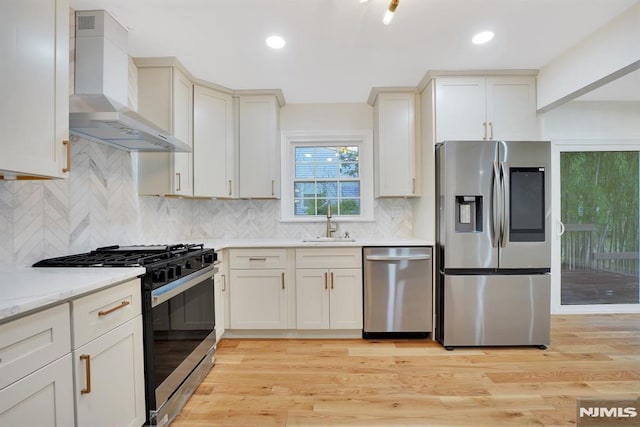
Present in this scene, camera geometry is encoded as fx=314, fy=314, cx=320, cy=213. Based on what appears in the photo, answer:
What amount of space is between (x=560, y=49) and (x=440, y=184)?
1.42 m

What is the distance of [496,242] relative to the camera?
2.74 m

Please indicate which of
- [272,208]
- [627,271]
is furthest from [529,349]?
[272,208]

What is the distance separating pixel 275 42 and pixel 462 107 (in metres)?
1.80

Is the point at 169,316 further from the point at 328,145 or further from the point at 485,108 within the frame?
the point at 485,108

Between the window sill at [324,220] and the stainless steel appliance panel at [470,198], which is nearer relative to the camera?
the stainless steel appliance panel at [470,198]

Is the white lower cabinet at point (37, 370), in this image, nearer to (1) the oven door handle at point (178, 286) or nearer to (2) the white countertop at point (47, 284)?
(2) the white countertop at point (47, 284)

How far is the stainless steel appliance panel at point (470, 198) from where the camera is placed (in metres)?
2.75

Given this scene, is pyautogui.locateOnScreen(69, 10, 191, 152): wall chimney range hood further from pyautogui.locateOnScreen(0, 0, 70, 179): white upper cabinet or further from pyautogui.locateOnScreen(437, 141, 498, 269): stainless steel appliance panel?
pyautogui.locateOnScreen(437, 141, 498, 269): stainless steel appliance panel

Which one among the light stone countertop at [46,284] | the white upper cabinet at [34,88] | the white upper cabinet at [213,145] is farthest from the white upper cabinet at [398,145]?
the white upper cabinet at [34,88]

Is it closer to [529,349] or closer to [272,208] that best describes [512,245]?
[529,349]

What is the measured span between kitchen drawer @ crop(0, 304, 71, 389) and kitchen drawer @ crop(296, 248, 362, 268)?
2.00m

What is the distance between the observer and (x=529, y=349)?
9.21 feet

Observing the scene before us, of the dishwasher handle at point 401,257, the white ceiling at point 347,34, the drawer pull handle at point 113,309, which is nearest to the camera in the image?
the drawer pull handle at point 113,309

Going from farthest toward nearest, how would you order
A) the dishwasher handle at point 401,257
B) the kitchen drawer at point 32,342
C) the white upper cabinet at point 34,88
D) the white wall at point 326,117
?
the white wall at point 326,117, the dishwasher handle at point 401,257, the white upper cabinet at point 34,88, the kitchen drawer at point 32,342
